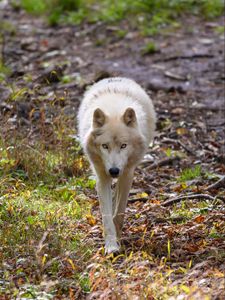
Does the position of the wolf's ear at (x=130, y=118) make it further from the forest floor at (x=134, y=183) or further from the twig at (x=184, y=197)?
the twig at (x=184, y=197)

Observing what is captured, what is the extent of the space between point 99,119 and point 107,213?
0.96 meters

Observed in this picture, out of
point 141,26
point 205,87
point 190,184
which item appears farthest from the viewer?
point 141,26

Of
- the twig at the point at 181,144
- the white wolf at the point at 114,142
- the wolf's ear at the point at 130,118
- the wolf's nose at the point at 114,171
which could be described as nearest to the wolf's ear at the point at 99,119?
the white wolf at the point at 114,142

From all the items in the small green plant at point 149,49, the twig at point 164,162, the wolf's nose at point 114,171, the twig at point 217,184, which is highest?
the wolf's nose at point 114,171

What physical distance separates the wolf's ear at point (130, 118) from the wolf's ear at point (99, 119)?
0.67 feet

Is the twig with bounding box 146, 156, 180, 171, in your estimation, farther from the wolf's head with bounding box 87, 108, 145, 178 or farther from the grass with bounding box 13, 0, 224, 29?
the grass with bounding box 13, 0, 224, 29

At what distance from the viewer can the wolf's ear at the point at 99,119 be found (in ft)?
23.4

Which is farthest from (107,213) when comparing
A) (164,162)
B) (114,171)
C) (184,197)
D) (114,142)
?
(164,162)

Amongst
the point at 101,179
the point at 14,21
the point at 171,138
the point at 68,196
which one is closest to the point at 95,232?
the point at 101,179

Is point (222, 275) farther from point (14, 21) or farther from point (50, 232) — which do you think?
point (14, 21)

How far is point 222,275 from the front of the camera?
5.62 meters

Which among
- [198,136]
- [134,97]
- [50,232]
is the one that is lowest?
[198,136]

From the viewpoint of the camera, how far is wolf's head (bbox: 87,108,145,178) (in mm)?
7027

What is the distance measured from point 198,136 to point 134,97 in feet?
10.7
